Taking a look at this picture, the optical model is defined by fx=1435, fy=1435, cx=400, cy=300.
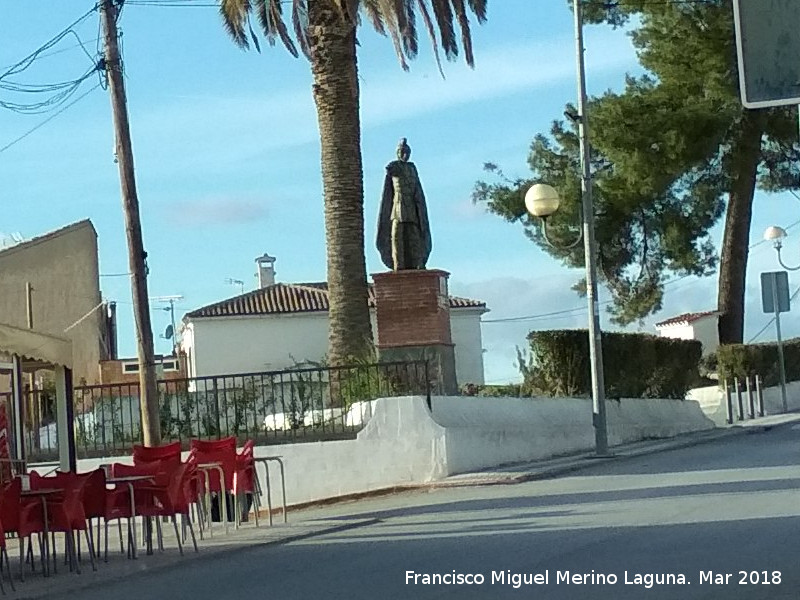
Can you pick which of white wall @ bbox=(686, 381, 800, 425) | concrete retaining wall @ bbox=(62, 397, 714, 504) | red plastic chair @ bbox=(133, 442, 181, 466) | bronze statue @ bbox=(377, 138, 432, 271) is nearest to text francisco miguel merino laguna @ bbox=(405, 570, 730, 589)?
red plastic chair @ bbox=(133, 442, 181, 466)

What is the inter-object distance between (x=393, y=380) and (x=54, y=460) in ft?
18.1

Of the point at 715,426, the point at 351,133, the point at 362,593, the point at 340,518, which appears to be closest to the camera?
the point at 362,593

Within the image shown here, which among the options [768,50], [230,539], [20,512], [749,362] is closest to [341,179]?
[230,539]

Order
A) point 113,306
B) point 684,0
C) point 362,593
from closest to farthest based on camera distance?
point 362,593
point 684,0
point 113,306

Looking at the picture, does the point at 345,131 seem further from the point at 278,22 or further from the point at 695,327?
the point at 695,327

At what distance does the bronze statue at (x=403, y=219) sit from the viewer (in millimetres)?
24562

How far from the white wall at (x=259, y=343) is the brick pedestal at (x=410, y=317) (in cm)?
3315

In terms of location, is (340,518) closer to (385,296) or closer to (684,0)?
(385,296)

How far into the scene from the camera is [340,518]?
17750 millimetres

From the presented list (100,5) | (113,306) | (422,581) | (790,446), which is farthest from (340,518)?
(113,306)

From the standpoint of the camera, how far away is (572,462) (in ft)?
77.2

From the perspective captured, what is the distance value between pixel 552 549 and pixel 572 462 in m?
11.1

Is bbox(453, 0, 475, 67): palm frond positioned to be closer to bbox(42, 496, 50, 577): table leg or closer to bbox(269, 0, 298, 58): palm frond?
bbox(269, 0, 298, 58): palm frond

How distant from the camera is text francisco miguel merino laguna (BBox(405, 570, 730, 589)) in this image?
33.9ft
